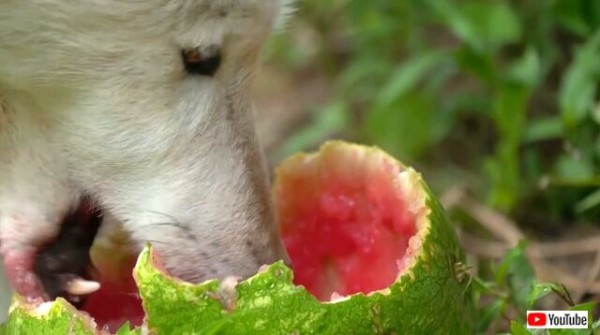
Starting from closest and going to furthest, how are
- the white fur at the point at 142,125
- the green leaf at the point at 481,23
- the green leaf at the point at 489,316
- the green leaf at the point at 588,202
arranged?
the white fur at the point at 142,125, the green leaf at the point at 489,316, the green leaf at the point at 588,202, the green leaf at the point at 481,23

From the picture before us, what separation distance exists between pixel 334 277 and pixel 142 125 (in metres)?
0.42

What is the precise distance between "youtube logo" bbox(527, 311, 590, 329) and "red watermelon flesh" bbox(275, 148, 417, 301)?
264mm

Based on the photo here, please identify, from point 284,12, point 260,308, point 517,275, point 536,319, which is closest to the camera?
point 260,308

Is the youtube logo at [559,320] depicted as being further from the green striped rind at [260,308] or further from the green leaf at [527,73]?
the green leaf at [527,73]

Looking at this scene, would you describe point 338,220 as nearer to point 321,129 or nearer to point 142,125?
point 142,125

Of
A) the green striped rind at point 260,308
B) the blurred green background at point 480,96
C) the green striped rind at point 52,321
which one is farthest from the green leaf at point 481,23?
the green striped rind at point 52,321

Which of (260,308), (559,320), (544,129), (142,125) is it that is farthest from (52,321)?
(544,129)

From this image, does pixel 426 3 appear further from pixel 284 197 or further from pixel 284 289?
pixel 284 289

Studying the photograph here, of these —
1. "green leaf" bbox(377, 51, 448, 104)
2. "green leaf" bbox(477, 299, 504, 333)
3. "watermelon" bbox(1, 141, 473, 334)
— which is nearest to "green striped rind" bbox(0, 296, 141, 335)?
"watermelon" bbox(1, 141, 473, 334)

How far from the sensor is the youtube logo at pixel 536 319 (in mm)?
1667

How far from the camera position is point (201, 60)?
70.1 inches

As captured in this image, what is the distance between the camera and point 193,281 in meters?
1.74

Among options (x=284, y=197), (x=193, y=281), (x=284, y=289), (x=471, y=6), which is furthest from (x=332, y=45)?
(x=284, y=289)

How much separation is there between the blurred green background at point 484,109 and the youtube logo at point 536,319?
0.53 m
